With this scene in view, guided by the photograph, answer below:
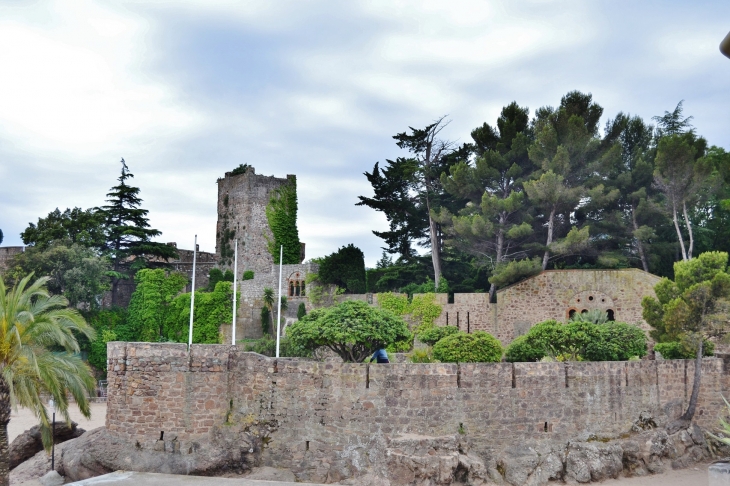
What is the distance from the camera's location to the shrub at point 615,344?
18.8 metres

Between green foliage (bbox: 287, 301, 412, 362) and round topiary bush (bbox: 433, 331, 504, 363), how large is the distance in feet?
4.04

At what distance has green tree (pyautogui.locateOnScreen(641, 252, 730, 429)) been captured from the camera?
18.4m

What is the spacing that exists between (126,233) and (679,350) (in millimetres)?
27109

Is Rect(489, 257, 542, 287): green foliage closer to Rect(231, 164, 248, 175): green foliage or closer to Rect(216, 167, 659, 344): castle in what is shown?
Rect(216, 167, 659, 344): castle

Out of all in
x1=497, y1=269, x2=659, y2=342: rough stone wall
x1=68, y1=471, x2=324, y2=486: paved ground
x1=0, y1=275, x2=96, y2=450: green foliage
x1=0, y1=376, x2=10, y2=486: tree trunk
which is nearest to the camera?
x1=0, y1=376, x2=10, y2=486: tree trunk

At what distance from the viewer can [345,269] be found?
104 ft

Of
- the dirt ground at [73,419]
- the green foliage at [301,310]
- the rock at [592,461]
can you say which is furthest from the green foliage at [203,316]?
the rock at [592,461]

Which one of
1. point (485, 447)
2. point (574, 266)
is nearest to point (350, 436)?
point (485, 447)

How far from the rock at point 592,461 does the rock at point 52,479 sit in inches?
451

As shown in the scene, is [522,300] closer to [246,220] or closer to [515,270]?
[515,270]

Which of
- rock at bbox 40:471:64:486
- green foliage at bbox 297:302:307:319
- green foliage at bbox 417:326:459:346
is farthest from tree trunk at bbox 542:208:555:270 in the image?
rock at bbox 40:471:64:486

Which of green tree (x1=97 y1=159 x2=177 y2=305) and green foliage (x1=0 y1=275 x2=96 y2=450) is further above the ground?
green tree (x1=97 y1=159 x2=177 y2=305)

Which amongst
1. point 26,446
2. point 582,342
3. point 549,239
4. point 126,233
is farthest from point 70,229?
point 582,342

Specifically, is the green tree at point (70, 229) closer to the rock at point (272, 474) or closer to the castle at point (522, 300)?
the castle at point (522, 300)
